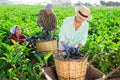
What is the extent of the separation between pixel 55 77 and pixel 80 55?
0.61 meters

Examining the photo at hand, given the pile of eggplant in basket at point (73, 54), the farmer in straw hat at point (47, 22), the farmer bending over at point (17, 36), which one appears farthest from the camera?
the farmer bending over at point (17, 36)

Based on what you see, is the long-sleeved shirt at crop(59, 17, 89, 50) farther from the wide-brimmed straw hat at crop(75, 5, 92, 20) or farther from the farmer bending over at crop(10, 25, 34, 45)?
the farmer bending over at crop(10, 25, 34, 45)

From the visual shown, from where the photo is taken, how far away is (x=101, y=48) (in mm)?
6891

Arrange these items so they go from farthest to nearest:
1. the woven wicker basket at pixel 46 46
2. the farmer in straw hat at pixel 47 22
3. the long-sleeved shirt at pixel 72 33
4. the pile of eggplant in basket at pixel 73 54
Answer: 1. the farmer in straw hat at pixel 47 22
2. the woven wicker basket at pixel 46 46
3. the long-sleeved shirt at pixel 72 33
4. the pile of eggplant in basket at pixel 73 54

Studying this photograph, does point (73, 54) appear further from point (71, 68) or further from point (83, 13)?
point (83, 13)

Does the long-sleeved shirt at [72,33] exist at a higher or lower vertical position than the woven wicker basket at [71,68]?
higher

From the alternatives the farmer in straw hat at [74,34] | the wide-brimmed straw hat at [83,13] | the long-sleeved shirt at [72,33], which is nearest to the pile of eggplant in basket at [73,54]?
the farmer in straw hat at [74,34]

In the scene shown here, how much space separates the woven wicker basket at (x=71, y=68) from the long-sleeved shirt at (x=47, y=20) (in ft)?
9.09

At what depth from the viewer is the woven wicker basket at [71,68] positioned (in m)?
4.98

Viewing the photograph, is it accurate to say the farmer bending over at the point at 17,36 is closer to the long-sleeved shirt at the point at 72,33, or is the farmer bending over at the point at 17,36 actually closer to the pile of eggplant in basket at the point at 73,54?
the long-sleeved shirt at the point at 72,33

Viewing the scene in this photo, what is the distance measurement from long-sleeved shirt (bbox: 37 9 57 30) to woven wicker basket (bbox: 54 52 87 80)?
2770 mm

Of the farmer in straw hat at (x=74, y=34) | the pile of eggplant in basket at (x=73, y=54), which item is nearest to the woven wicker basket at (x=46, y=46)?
the farmer in straw hat at (x=74, y=34)

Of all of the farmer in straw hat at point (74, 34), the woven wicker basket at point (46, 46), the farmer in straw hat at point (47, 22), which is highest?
the farmer in straw hat at point (74, 34)

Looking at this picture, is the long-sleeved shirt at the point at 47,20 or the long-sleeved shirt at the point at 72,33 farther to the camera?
the long-sleeved shirt at the point at 47,20
